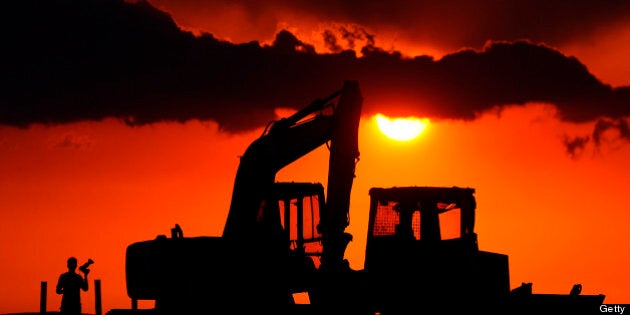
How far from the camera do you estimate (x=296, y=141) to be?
36812mm

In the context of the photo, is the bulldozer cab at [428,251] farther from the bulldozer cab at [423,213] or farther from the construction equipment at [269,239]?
the construction equipment at [269,239]

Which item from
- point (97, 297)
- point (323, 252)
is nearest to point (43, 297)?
point (97, 297)

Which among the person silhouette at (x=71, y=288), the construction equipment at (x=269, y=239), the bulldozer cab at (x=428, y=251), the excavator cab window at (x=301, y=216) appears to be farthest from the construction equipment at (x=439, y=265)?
the person silhouette at (x=71, y=288)

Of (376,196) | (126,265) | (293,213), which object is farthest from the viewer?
(293,213)

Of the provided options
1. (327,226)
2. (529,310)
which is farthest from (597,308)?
(327,226)

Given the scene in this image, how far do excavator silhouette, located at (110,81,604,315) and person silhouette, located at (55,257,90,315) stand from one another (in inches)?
109

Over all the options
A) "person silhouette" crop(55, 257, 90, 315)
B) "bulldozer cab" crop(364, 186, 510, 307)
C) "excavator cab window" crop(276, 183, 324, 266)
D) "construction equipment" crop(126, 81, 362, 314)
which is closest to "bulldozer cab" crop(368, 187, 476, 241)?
"bulldozer cab" crop(364, 186, 510, 307)

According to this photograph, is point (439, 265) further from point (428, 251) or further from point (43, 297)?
point (43, 297)

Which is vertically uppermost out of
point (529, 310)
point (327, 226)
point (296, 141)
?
point (296, 141)

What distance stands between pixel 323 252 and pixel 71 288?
703 cm

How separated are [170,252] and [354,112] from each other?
23.9 ft

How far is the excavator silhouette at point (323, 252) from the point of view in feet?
94.6

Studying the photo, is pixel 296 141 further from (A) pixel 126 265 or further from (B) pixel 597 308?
(B) pixel 597 308

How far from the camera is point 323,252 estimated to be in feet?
112
